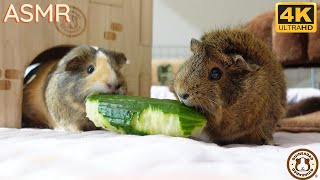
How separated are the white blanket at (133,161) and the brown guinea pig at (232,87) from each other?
0.14m

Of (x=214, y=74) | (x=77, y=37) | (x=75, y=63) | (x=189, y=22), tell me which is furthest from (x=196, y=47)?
(x=189, y=22)

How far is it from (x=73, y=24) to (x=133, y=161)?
39.4 inches

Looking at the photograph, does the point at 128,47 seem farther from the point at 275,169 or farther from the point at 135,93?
the point at 275,169

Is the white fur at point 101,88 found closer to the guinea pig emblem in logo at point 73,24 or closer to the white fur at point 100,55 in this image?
the white fur at point 100,55

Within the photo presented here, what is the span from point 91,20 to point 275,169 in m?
1.13

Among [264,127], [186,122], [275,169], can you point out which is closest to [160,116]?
[186,122]

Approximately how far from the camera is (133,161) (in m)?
0.67

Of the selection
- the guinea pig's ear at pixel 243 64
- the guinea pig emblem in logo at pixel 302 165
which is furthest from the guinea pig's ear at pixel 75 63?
the guinea pig emblem in logo at pixel 302 165

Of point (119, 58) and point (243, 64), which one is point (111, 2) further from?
point (243, 64)

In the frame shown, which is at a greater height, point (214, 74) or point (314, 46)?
point (314, 46)

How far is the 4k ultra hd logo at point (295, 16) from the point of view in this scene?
1033mm

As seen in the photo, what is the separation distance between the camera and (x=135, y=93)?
1706 millimetres

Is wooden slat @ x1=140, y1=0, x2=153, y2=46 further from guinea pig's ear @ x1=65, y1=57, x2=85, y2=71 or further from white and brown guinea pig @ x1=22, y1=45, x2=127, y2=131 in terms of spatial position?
guinea pig's ear @ x1=65, y1=57, x2=85, y2=71

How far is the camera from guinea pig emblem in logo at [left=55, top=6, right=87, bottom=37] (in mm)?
1515
